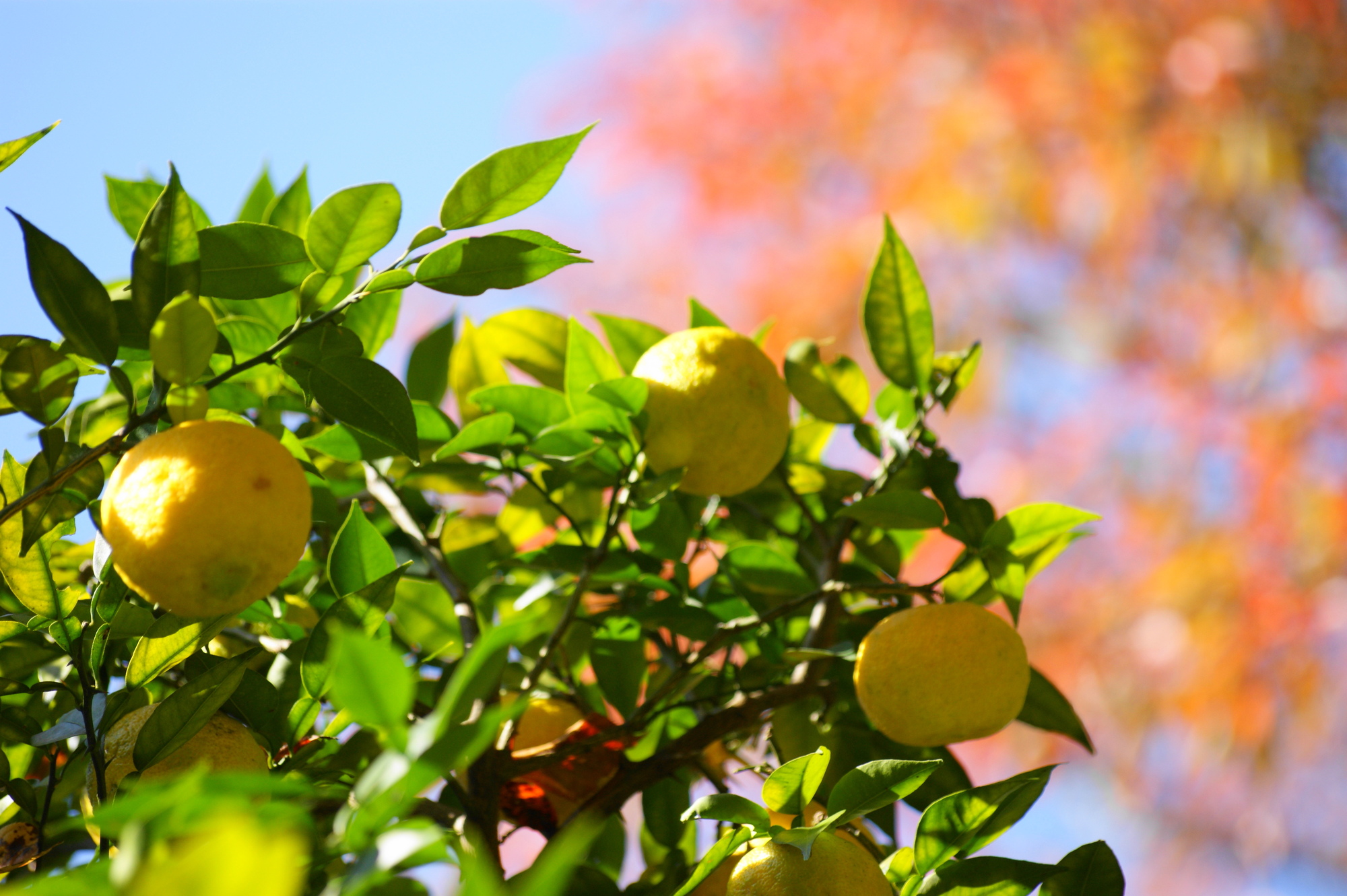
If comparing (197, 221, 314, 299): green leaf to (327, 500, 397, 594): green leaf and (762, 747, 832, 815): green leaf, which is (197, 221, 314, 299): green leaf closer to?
(327, 500, 397, 594): green leaf

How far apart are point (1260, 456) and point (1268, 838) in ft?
2.98

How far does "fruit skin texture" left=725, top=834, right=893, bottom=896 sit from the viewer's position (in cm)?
34

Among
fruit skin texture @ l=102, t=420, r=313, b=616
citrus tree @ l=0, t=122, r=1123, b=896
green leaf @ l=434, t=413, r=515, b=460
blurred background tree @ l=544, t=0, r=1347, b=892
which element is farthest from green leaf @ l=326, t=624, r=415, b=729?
blurred background tree @ l=544, t=0, r=1347, b=892

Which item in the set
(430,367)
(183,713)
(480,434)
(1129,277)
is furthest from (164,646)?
(1129,277)

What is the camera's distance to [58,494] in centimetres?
36

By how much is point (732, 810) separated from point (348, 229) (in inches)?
9.1

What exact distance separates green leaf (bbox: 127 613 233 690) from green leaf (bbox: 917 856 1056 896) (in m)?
0.25

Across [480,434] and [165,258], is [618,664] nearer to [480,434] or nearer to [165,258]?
[480,434]

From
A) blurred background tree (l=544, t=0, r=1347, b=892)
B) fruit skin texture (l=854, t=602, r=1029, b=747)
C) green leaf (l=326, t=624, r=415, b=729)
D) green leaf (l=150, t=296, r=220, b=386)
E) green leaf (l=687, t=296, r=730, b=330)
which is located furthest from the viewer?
blurred background tree (l=544, t=0, r=1347, b=892)

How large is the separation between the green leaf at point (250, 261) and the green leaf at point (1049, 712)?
367 millimetres

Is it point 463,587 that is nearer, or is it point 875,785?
point 875,785

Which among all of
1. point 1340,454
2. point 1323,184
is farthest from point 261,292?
point 1323,184

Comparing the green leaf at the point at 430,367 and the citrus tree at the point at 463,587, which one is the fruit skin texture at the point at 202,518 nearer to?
the citrus tree at the point at 463,587

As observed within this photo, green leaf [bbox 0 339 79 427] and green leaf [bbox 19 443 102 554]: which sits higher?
green leaf [bbox 0 339 79 427]
